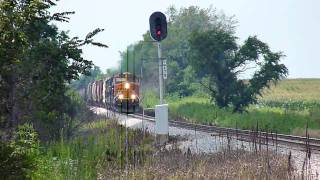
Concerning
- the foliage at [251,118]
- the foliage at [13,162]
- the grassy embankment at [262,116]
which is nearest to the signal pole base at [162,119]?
the grassy embankment at [262,116]

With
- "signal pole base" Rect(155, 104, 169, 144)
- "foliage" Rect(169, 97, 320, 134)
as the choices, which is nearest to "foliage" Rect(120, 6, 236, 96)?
"foliage" Rect(169, 97, 320, 134)

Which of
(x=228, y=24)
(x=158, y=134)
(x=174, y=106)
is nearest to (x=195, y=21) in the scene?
(x=228, y=24)

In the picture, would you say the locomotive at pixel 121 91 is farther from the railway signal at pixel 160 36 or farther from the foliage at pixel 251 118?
the railway signal at pixel 160 36

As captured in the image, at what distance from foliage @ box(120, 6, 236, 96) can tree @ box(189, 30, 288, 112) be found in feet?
72.1

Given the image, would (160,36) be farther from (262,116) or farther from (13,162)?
(262,116)

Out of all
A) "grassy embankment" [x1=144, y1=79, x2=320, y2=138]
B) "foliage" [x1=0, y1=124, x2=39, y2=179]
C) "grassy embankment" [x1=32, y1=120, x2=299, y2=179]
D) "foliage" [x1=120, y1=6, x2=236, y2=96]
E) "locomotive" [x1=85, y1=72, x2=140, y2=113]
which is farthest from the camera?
"foliage" [x1=120, y1=6, x2=236, y2=96]

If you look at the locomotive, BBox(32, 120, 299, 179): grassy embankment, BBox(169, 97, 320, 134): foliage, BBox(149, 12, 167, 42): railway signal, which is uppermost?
BBox(149, 12, 167, 42): railway signal

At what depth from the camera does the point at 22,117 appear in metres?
15.0

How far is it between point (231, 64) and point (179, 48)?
1395 inches

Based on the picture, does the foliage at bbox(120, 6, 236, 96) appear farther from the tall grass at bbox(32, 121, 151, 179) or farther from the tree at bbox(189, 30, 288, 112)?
the tall grass at bbox(32, 121, 151, 179)

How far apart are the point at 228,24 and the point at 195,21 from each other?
5.45 metres

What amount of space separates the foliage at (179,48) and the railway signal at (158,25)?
154 ft

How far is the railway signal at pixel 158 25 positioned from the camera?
16.4 m

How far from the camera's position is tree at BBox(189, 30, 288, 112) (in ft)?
126
